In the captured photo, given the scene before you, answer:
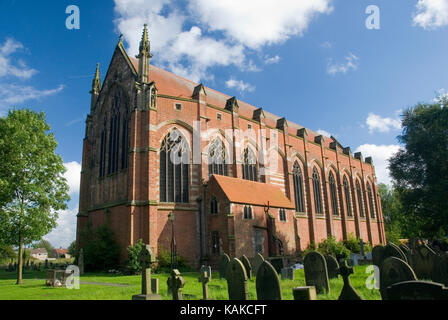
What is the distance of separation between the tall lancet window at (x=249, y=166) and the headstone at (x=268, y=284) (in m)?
23.3

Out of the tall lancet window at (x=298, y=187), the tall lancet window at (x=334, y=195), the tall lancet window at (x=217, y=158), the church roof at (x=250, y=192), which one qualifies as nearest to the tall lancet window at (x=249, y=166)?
the church roof at (x=250, y=192)

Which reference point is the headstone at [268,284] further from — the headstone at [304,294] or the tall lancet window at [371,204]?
the tall lancet window at [371,204]

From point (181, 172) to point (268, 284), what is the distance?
18.9 m

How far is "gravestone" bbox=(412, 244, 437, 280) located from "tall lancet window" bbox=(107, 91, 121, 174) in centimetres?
2295

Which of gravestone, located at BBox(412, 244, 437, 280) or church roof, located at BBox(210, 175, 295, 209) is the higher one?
church roof, located at BBox(210, 175, 295, 209)

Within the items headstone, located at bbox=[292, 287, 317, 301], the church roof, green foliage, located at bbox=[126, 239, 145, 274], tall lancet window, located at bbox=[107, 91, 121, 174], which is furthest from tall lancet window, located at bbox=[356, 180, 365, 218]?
headstone, located at bbox=[292, 287, 317, 301]

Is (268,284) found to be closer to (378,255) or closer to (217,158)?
(378,255)

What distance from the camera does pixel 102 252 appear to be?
23547 mm

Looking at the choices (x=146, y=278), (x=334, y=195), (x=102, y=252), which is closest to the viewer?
(x=146, y=278)

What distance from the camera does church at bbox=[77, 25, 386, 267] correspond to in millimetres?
24266

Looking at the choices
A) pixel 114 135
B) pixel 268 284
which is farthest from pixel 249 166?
pixel 268 284

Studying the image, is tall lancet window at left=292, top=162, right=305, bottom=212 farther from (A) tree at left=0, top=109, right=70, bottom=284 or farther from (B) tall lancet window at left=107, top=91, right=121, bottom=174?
(A) tree at left=0, top=109, right=70, bottom=284

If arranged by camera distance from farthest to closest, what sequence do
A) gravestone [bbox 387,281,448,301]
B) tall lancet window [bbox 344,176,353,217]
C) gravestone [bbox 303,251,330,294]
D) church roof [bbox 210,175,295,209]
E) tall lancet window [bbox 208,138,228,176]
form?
1. tall lancet window [bbox 344,176,353,217]
2. tall lancet window [bbox 208,138,228,176]
3. church roof [bbox 210,175,295,209]
4. gravestone [bbox 303,251,330,294]
5. gravestone [bbox 387,281,448,301]

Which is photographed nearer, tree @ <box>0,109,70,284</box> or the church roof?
tree @ <box>0,109,70,284</box>
